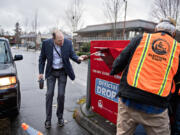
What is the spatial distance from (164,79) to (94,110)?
2150 mm

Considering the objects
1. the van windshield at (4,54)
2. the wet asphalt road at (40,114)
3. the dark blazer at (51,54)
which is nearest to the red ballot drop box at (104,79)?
the dark blazer at (51,54)

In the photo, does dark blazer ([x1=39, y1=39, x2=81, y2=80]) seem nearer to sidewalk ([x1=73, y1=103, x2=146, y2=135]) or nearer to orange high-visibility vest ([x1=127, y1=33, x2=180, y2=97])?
sidewalk ([x1=73, y1=103, x2=146, y2=135])

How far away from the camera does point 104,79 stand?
300 centimetres

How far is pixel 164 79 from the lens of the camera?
1.51 m

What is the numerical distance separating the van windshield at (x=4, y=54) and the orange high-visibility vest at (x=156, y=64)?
10.3 ft

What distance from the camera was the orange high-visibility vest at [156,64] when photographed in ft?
4.91

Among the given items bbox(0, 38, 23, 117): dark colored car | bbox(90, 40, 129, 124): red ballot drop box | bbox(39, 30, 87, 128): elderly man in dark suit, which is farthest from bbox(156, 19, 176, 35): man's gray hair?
bbox(0, 38, 23, 117): dark colored car

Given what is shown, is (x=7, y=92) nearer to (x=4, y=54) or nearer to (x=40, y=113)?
(x=40, y=113)

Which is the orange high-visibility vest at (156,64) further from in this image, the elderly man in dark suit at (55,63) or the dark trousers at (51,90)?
the dark trousers at (51,90)

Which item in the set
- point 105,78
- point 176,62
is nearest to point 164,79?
point 176,62

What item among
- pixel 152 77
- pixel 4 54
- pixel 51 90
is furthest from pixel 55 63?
pixel 152 77

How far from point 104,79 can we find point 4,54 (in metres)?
2.48

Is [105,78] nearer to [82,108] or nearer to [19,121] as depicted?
[82,108]

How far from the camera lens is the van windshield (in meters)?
3.70
